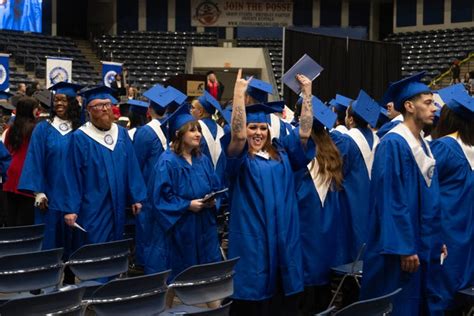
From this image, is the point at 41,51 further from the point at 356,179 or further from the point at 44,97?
the point at 356,179

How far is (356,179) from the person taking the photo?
5.84 metres

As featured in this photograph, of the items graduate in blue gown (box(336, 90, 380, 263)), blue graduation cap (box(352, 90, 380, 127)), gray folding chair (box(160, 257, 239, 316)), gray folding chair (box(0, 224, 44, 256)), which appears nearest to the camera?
gray folding chair (box(160, 257, 239, 316))

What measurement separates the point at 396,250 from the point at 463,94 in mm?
1086

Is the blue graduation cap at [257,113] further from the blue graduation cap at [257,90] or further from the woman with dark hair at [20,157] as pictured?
the woman with dark hair at [20,157]

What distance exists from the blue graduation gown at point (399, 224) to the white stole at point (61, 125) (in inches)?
101

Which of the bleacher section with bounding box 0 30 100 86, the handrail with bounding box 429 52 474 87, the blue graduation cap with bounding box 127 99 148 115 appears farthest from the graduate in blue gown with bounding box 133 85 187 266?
the handrail with bounding box 429 52 474 87

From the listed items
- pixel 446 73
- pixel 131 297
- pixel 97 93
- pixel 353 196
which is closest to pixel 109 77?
pixel 446 73

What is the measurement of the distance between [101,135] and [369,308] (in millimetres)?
2918

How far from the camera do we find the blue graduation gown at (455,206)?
449cm

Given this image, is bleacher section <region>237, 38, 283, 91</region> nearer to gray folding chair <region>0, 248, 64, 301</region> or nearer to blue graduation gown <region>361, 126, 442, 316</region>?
blue graduation gown <region>361, 126, 442, 316</region>

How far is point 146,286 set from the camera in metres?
3.58

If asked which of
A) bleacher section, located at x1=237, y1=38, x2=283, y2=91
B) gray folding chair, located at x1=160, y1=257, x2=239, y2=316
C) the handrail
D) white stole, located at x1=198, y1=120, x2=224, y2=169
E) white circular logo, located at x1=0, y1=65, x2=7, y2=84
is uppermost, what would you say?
bleacher section, located at x1=237, y1=38, x2=283, y2=91

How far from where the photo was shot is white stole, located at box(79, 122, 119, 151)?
5.34m

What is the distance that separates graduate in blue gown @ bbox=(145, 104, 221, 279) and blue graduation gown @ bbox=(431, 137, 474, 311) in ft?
4.50
